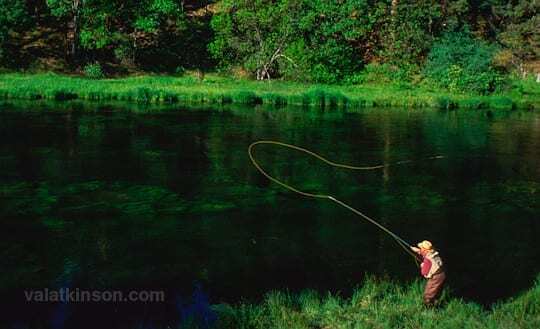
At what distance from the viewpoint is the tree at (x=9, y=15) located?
37.8 m

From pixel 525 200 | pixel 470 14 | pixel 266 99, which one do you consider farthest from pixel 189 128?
pixel 470 14

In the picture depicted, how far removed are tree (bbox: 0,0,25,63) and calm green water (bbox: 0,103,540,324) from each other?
636 inches

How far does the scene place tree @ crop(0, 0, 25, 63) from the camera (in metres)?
37.8

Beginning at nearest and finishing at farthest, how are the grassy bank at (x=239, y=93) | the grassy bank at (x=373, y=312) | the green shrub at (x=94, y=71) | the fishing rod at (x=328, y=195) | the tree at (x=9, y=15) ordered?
1. the grassy bank at (x=373, y=312)
2. the fishing rod at (x=328, y=195)
3. the grassy bank at (x=239, y=93)
4. the tree at (x=9, y=15)
5. the green shrub at (x=94, y=71)

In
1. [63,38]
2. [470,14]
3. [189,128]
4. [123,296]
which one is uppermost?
[470,14]

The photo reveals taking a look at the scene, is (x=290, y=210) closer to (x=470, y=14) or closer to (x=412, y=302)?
(x=412, y=302)

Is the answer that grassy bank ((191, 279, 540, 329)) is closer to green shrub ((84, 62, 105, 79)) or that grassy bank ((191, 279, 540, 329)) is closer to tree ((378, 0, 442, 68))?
green shrub ((84, 62, 105, 79))

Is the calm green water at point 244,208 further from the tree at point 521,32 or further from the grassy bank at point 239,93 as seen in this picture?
the tree at point 521,32

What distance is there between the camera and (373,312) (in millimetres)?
7828

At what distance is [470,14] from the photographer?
166 ft

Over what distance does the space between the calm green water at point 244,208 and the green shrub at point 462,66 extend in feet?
42.3

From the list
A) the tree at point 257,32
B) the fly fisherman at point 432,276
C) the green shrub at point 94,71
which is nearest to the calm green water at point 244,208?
the fly fisherman at point 432,276

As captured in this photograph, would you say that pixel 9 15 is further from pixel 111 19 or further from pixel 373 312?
pixel 373 312

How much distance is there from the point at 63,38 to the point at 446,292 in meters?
39.7
